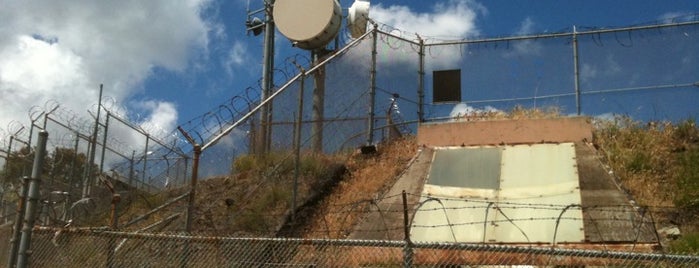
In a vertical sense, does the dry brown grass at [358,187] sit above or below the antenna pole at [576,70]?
below

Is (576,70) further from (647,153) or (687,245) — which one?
(687,245)

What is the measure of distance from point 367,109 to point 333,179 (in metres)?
1.55

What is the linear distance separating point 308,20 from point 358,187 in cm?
451

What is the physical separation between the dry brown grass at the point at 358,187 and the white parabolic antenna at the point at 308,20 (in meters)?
2.94

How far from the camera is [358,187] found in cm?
1341

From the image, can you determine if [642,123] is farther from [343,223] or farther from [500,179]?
[343,223]

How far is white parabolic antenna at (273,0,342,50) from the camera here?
1598 centimetres

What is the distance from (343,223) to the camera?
1202 centimetres

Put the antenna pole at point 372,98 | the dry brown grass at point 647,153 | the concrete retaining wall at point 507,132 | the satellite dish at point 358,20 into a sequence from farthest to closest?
the satellite dish at point 358,20 → the antenna pole at point 372,98 → the concrete retaining wall at point 507,132 → the dry brown grass at point 647,153

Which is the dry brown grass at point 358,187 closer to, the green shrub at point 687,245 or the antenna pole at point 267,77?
the antenna pole at point 267,77

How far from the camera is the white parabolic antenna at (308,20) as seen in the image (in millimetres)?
15977

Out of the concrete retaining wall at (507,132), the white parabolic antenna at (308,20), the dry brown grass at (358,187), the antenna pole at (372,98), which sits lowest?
Result: the dry brown grass at (358,187)

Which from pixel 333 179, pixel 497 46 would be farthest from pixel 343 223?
pixel 497 46

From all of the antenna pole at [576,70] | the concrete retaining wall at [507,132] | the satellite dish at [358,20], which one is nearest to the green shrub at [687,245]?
the concrete retaining wall at [507,132]
